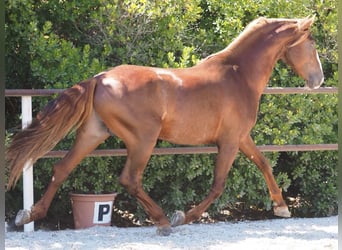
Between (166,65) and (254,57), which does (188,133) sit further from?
(166,65)

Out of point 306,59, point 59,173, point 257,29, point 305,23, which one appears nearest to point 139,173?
point 59,173

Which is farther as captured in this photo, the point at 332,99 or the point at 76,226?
the point at 332,99

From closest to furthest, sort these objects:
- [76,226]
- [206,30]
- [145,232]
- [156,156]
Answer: [145,232] → [76,226] → [156,156] → [206,30]

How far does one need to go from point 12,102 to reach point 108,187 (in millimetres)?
1356

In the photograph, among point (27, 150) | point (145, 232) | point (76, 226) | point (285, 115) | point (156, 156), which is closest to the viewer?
point (27, 150)

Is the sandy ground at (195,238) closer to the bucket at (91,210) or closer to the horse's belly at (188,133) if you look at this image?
the bucket at (91,210)

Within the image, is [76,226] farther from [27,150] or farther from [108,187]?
[27,150]

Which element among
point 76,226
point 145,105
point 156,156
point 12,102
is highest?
point 145,105

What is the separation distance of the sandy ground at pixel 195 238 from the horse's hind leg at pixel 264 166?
18 centimetres

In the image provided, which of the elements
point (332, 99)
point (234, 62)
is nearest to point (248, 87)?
point (234, 62)

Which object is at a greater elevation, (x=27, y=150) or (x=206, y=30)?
(x=206, y=30)

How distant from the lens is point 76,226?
5414 mm

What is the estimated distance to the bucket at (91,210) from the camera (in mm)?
5352

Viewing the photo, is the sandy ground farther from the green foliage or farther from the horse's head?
the horse's head
